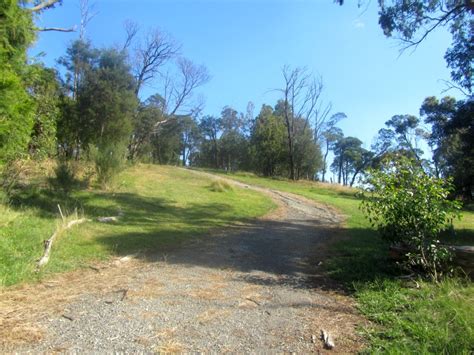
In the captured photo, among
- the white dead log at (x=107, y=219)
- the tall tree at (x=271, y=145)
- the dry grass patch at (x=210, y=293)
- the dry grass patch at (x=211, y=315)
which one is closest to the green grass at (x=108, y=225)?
the white dead log at (x=107, y=219)

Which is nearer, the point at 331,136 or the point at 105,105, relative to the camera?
the point at 105,105

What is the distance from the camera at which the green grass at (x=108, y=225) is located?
5.62 m

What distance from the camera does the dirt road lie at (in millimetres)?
3127

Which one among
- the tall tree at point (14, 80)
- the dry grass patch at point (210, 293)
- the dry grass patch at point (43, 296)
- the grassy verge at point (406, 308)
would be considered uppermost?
the tall tree at point (14, 80)

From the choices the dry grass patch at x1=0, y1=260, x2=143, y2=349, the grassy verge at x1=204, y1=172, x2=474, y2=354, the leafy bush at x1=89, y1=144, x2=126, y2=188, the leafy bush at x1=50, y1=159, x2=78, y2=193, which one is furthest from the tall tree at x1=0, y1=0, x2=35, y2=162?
the grassy verge at x1=204, y1=172, x2=474, y2=354

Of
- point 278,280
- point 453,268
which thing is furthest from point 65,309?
point 453,268

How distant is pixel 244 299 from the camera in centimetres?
435

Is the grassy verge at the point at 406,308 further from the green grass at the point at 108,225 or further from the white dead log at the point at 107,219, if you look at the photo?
the white dead log at the point at 107,219

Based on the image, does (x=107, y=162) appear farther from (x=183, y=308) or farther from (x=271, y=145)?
(x=271, y=145)

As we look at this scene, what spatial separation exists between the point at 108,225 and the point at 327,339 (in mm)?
6473

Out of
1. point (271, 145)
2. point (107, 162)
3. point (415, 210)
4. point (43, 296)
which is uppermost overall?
point (271, 145)

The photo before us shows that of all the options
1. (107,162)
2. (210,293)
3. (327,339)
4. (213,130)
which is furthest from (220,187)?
(213,130)

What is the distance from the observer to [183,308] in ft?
12.9

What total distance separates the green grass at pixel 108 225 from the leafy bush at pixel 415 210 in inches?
168
